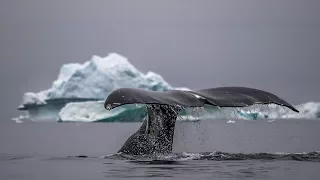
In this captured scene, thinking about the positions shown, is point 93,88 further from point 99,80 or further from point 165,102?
point 165,102

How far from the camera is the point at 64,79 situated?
47688 millimetres

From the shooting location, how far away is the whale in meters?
7.89

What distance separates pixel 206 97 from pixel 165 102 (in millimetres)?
677

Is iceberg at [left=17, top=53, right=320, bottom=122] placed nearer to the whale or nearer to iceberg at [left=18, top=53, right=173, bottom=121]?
iceberg at [left=18, top=53, right=173, bottom=121]

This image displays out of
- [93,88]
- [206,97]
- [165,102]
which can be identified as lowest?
[165,102]

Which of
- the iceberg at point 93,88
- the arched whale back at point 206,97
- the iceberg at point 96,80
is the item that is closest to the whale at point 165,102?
the arched whale back at point 206,97

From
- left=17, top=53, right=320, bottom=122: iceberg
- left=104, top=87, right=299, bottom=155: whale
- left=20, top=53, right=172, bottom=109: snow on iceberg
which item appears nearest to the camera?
left=104, top=87, right=299, bottom=155: whale

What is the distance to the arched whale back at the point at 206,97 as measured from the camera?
7.93m

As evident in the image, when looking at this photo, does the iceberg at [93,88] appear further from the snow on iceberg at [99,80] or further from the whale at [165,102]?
the whale at [165,102]

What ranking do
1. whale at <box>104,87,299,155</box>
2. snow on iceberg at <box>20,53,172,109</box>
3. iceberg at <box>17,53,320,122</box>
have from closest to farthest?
whale at <box>104,87,299,155</box> < iceberg at <box>17,53,320,122</box> < snow on iceberg at <box>20,53,172,109</box>

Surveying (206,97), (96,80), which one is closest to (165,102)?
(206,97)

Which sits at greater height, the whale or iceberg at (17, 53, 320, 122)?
iceberg at (17, 53, 320, 122)

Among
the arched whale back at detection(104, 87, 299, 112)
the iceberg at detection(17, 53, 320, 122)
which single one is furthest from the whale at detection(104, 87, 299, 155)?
the iceberg at detection(17, 53, 320, 122)

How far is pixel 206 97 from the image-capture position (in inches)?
334
